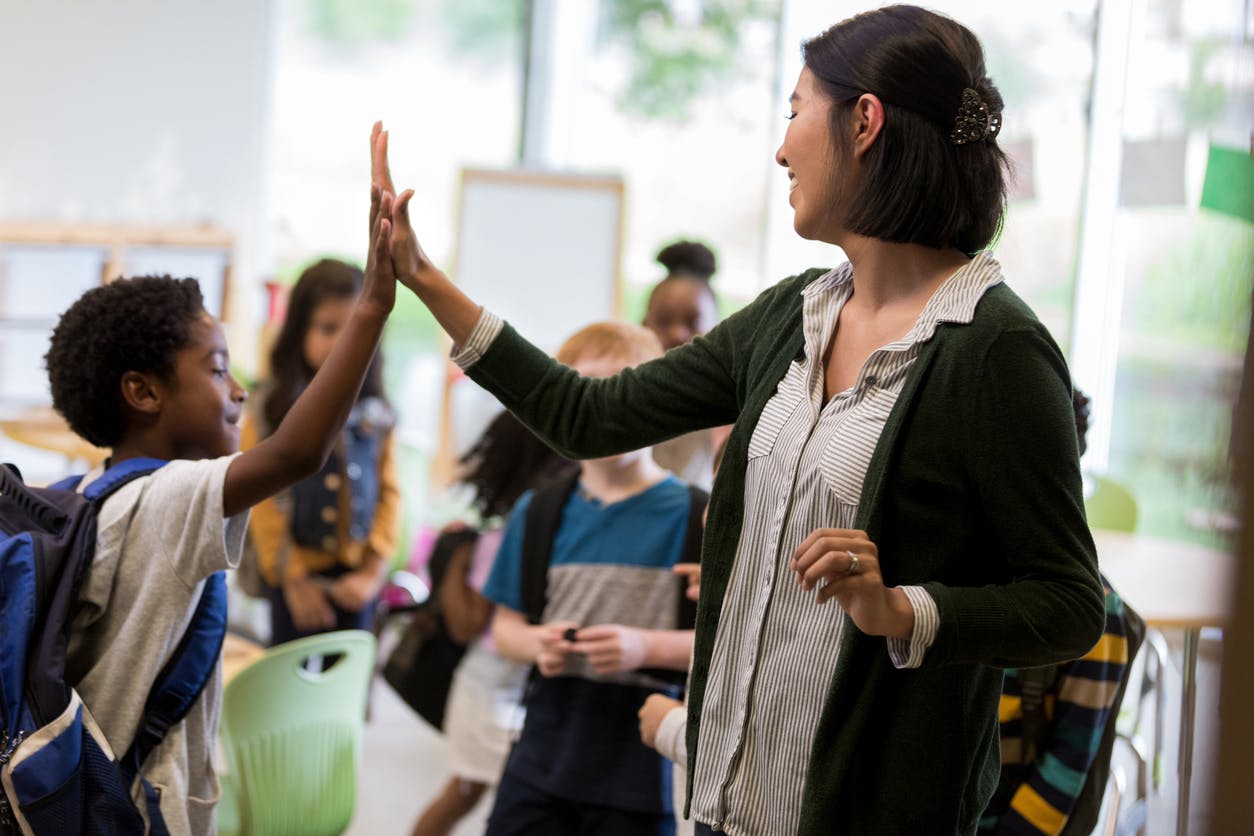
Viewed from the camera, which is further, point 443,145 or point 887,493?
point 443,145

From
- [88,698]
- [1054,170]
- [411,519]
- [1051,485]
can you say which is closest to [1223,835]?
[1051,485]

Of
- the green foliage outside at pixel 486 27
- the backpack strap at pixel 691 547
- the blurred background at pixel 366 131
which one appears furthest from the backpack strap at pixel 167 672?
the green foliage outside at pixel 486 27

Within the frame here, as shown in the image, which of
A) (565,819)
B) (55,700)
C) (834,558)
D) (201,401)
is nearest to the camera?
(834,558)

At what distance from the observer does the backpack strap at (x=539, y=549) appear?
2.08 m

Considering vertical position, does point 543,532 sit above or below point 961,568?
below

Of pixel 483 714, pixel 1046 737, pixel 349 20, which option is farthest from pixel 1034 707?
pixel 349 20

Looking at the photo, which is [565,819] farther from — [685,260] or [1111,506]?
[1111,506]

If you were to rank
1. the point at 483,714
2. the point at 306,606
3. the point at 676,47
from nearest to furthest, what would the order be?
1. the point at 483,714
2. the point at 306,606
3. the point at 676,47

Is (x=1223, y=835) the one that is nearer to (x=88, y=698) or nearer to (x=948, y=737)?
(x=948, y=737)

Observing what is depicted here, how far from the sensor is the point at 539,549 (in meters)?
2.08

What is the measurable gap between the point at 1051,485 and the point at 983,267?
24cm

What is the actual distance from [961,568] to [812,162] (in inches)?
16.8

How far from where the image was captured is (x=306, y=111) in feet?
20.3

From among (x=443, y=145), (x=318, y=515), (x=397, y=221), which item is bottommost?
(x=318, y=515)
